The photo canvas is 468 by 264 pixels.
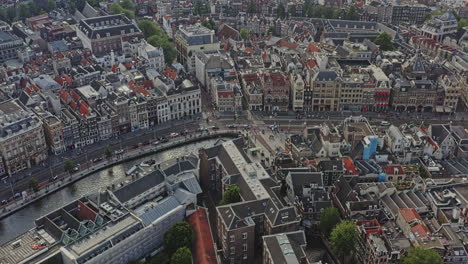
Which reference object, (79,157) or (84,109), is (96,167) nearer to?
(79,157)

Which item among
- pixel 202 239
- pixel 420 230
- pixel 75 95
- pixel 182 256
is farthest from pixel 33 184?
pixel 420 230

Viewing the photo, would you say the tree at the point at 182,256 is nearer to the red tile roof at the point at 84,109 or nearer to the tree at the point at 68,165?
the tree at the point at 68,165

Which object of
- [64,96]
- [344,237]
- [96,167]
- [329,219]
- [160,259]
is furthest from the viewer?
[64,96]

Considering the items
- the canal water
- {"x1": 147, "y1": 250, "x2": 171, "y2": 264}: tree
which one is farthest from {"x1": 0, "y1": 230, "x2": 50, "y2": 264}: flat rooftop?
{"x1": 147, "y1": 250, "x2": 171, "y2": 264}: tree

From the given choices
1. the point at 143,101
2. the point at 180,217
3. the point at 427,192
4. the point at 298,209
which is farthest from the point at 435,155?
the point at 143,101

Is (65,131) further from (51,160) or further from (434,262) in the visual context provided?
(434,262)

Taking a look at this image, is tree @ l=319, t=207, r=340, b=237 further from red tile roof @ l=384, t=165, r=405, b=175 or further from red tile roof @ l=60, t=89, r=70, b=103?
red tile roof @ l=60, t=89, r=70, b=103
